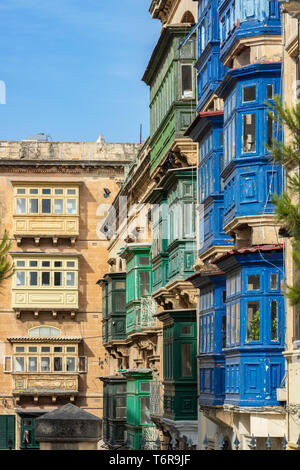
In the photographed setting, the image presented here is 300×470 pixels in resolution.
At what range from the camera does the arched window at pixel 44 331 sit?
2244 inches

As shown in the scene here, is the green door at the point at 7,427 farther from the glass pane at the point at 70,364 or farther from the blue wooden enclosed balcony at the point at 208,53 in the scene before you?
the blue wooden enclosed balcony at the point at 208,53

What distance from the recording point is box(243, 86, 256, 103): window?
2453 centimetres

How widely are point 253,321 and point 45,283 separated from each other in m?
33.9

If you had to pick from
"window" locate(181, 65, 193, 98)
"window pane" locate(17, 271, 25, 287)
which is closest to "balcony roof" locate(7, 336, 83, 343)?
"window pane" locate(17, 271, 25, 287)

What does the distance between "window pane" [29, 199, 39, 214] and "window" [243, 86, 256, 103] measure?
33897mm

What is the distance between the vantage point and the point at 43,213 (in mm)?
57688

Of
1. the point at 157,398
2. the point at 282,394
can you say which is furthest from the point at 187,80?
the point at 282,394

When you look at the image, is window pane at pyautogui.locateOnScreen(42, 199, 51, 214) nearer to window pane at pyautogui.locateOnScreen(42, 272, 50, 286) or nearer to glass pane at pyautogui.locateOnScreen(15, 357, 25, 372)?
window pane at pyautogui.locateOnScreen(42, 272, 50, 286)

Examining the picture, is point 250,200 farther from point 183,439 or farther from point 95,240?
point 95,240

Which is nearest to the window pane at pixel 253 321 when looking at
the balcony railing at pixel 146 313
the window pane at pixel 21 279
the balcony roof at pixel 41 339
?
the balcony railing at pixel 146 313

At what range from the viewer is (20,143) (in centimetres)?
5925

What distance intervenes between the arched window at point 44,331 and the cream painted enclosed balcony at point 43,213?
422 centimetres

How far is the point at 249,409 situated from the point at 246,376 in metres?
0.72

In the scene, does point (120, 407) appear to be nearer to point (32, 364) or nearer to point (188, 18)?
point (32, 364)
